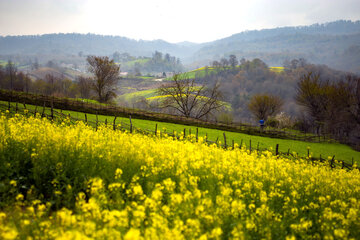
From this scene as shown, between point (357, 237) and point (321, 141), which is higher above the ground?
point (357, 237)

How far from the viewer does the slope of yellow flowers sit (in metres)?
5.23

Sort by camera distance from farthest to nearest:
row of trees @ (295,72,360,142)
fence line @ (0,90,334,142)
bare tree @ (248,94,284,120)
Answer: bare tree @ (248,94,284,120)
row of trees @ (295,72,360,142)
fence line @ (0,90,334,142)

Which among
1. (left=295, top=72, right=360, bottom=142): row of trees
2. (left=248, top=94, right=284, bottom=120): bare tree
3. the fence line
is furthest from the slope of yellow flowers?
(left=248, top=94, right=284, bottom=120): bare tree

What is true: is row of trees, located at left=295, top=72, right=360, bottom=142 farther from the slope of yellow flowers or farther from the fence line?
the slope of yellow flowers

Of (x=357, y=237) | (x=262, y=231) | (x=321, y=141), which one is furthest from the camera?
(x=321, y=141)

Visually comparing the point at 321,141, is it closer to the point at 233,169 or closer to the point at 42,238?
the point at 233,169

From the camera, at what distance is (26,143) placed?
29.2 feet

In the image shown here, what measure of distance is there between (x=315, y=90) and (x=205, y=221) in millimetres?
69443

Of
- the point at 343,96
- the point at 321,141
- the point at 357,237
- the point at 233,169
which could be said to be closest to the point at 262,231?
the point at 357,237

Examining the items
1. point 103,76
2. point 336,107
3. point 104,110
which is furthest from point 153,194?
point 336,107

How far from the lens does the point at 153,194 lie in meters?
5.58

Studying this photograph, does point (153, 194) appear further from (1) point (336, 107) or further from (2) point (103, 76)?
(1) point (336, 107)

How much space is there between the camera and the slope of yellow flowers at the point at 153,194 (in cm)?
523

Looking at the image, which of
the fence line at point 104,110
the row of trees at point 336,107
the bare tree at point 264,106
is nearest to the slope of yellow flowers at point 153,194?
the fence line at point 104,110
